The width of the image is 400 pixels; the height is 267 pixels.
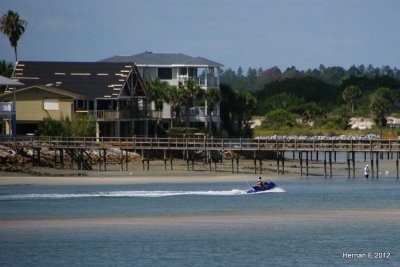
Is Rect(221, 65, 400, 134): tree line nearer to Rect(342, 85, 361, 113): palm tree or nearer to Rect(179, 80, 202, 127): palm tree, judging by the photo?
Rect(342, 85, 361, 113): palm tree

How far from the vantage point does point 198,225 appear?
182 feet

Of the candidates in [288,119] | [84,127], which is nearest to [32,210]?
[84,127]

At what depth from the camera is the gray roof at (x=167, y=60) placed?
4574 inches

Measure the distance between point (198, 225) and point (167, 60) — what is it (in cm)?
6300

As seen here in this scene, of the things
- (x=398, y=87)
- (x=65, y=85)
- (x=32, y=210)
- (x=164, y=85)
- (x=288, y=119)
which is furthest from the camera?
(x=398, y=87)

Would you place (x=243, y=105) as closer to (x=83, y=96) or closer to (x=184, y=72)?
(x=184, y=72)

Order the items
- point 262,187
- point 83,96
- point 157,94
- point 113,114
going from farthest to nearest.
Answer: point 157,94, point 113,114, point 83,96, point 262,187

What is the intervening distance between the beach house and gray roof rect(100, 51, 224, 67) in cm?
970

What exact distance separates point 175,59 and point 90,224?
6267 centimetres

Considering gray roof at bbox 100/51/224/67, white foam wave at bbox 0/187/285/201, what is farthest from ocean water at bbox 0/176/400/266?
gray roof at bbox 100/51/224/67

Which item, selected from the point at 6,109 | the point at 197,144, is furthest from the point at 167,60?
the point at 197,144

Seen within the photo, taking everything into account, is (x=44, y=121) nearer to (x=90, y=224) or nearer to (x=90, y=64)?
(x=90, y=64)

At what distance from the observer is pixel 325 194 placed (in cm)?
7119

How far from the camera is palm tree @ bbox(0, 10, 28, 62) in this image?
114 meters
